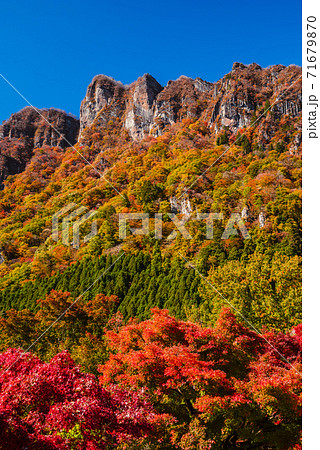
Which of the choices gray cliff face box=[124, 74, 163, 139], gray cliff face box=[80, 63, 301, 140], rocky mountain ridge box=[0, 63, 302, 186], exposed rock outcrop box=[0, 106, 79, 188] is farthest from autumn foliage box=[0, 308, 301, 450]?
exposed rock outcrop box=[0, 106, 79, 188]

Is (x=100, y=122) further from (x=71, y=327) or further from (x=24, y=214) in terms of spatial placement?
(x=71, y=327)

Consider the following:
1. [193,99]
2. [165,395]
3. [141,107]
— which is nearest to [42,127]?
[141,107]

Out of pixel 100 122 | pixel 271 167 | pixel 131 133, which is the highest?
pixel 100 122

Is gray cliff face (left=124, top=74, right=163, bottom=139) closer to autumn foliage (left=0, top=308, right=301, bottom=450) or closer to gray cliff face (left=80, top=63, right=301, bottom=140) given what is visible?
gray cliff face (left=80, top=63, right=301, bottom=140)

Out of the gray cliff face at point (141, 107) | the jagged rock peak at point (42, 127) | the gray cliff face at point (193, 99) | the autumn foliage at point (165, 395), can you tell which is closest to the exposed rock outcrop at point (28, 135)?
the jagged rock peak at point (42, 127)

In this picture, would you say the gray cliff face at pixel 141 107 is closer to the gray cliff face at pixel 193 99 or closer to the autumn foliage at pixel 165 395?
the gray cliff face at pixel 193 99

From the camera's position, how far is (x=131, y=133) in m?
90.2

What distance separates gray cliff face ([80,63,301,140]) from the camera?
71.6 metres

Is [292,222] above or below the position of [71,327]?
above

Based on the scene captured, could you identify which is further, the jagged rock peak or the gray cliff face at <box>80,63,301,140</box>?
the jagged rock peak

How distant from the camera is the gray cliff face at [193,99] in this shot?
7156 cm
